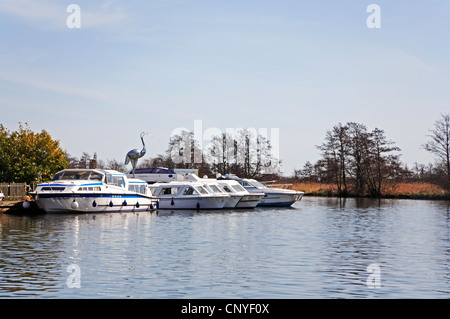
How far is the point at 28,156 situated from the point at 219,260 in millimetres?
49823

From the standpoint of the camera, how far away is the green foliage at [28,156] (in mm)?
68250

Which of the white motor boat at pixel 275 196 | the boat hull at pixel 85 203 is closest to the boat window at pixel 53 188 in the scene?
the boat hull at pixel 85 203

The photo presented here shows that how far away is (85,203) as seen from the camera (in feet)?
165

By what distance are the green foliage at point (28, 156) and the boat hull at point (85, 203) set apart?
1697cm

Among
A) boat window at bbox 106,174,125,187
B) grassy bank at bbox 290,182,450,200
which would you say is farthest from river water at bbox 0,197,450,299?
grassy bank at bbox 290,182,450,200

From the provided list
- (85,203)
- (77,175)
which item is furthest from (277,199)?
(85,203)

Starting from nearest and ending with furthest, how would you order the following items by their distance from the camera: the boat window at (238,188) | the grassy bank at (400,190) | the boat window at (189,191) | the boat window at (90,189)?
the boat window at (90,189) → the boat window at (189,191) → the boat window at (238,188) → the grassy bank at (400,190)

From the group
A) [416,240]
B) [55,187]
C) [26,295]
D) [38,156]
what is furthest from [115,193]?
[26,295]

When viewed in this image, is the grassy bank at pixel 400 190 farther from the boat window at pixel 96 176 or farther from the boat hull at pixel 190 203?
the boat window at pixel 96 176

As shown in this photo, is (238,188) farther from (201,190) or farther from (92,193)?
(92,193)
